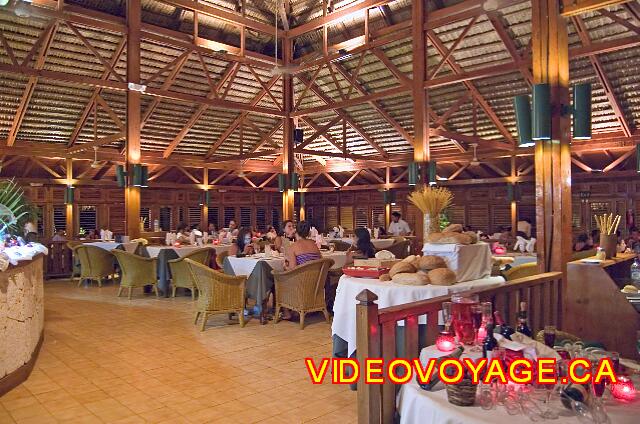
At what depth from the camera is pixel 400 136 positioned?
14945mm

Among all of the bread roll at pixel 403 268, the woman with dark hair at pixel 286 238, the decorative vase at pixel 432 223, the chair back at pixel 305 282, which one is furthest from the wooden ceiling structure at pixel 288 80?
the bread roll at pixel 403 268

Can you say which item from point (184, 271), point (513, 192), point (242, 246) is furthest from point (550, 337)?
point (513, 192)

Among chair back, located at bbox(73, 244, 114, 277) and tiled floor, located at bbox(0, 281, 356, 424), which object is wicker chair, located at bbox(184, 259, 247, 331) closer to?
tiled floor, located at bbox(0, 281, 356, 424)

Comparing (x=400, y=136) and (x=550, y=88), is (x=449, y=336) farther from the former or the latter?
(x=400, y=136)

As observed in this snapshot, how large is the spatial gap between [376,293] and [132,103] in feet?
26.2

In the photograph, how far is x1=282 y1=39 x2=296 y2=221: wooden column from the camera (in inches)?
507

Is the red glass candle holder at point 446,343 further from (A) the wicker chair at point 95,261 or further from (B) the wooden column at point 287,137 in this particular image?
(B) the wooden column at point 287,137

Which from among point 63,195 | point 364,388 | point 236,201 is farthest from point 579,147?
point 63,195

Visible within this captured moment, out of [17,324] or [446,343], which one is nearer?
[446,343]

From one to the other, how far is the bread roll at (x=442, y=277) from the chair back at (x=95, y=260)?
7924 mm

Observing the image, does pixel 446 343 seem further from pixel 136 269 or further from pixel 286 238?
pixel 136 269

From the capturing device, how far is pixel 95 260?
982 cm

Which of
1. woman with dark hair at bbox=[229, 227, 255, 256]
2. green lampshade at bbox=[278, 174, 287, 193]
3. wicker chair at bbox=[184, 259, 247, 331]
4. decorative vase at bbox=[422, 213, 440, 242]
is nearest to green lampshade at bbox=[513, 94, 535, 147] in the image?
decorative vase at bbox=[422, 213, 440, 242]

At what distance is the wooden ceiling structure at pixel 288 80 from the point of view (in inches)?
380
